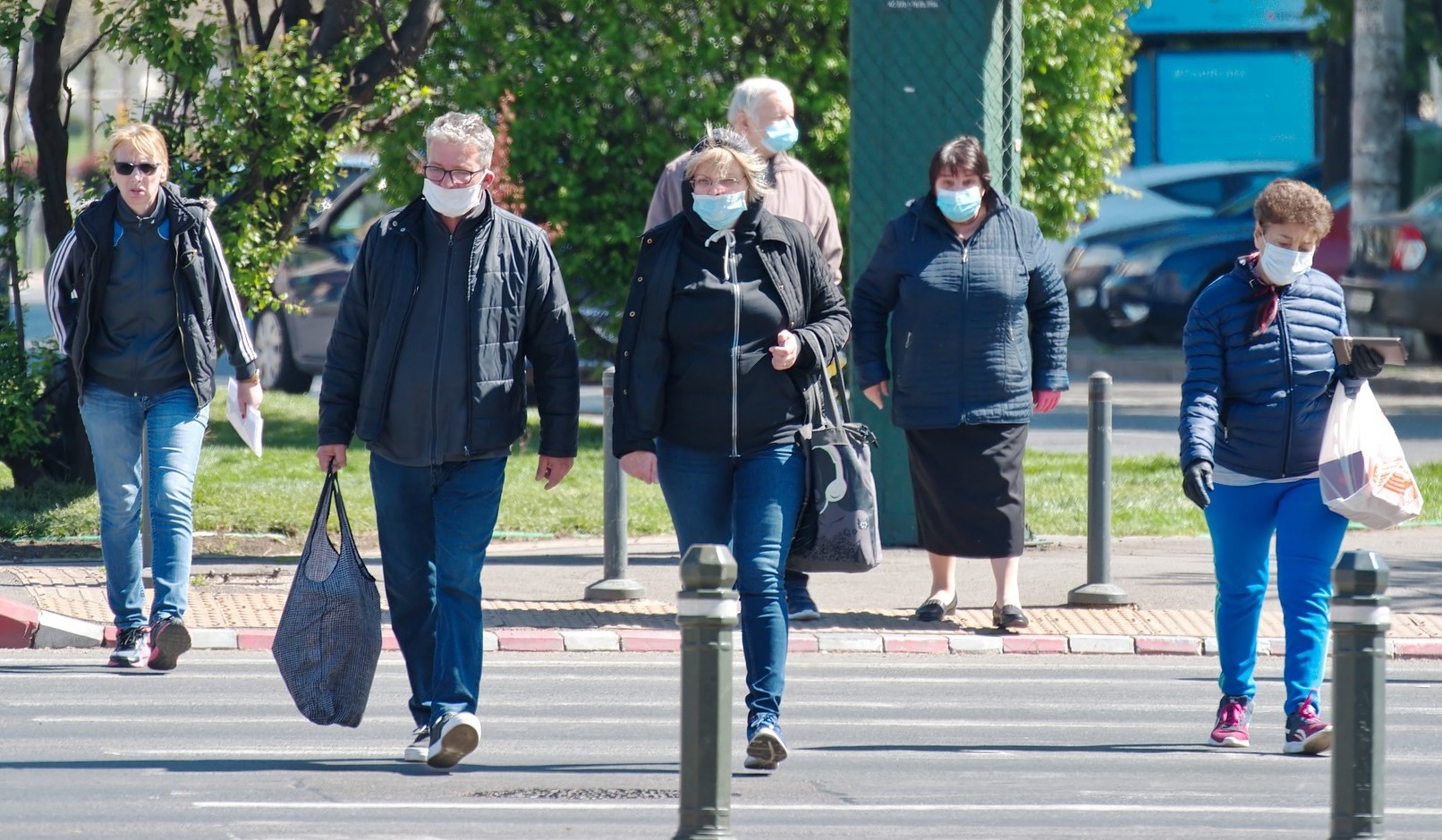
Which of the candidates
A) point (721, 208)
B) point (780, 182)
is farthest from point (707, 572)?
point (780, 182)

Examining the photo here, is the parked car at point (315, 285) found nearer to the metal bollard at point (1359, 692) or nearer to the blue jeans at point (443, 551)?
the blue jeans at point (443, 551)

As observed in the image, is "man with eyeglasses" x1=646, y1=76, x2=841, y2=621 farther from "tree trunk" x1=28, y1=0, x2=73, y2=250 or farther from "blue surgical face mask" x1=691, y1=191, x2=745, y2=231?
"tree trunk" x1=28, y1=0, x2=73, y2=250

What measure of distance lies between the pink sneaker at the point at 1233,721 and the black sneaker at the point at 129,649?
12.4 feet

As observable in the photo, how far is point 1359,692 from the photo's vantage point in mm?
5207

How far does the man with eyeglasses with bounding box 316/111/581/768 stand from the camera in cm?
642

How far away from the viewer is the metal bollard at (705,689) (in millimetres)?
5227

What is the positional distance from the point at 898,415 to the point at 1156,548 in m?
2.89

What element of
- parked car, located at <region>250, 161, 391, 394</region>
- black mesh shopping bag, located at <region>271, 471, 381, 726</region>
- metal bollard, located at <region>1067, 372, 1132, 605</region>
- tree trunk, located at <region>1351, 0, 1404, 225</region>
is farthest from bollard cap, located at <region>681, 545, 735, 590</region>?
tree trunk, located at <region>1351, 0, 1404, 225</region>

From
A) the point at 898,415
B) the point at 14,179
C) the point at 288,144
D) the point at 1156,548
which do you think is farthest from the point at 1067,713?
the point at 14,179

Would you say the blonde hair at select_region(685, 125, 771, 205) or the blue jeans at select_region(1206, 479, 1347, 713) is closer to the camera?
the blonde hair at select_region(685, 125, 771, 205)

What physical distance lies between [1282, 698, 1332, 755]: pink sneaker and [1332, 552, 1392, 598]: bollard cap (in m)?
1.85

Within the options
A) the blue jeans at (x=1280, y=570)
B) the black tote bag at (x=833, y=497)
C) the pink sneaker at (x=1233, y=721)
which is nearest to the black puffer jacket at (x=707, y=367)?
the black tote bag at (x=833, y=497)

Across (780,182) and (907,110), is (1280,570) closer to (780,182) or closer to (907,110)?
(780,182)

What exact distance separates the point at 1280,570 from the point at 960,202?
2.17m
